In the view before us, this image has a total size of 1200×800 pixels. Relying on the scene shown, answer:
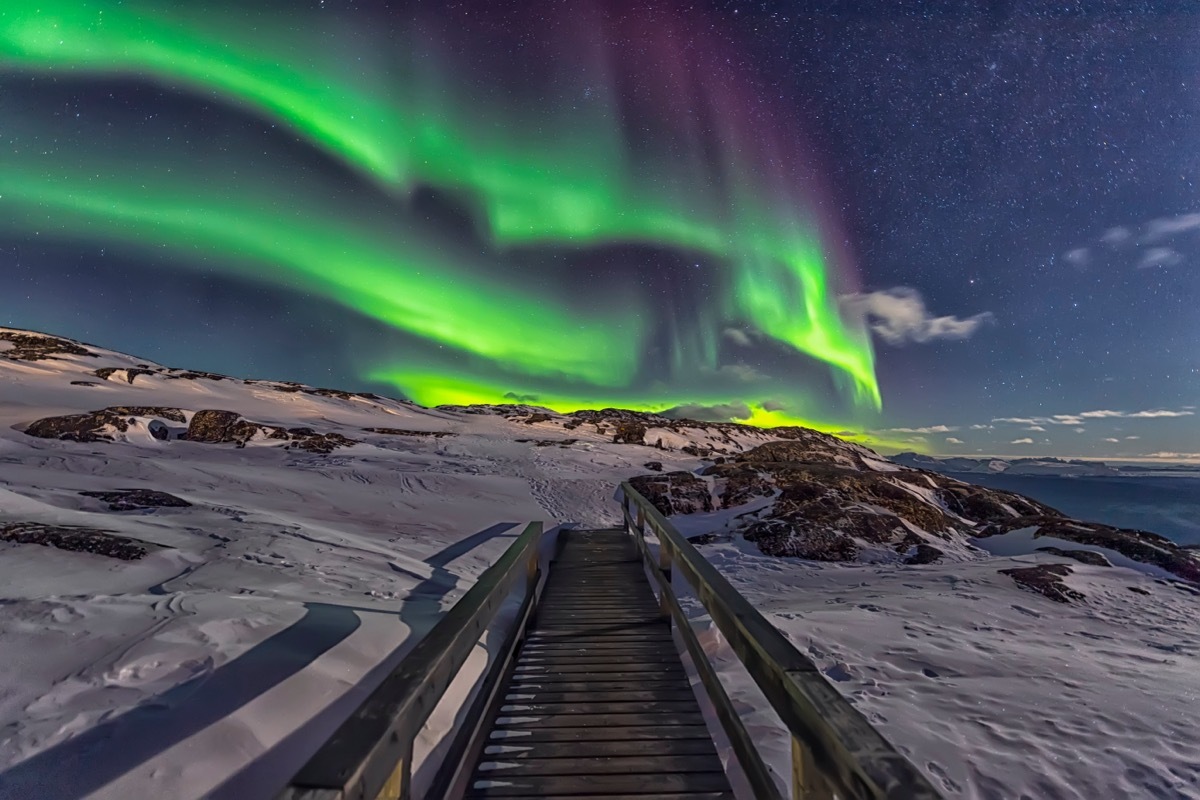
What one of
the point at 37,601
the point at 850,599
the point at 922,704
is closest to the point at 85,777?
the point at 37,601

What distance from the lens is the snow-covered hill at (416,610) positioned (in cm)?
281

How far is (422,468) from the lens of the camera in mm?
18547

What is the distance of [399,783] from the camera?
1.64m

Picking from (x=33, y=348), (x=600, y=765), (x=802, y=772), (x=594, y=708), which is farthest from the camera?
(x=33, y=348)

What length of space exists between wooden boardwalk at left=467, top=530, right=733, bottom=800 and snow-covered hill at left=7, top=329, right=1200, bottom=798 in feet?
2.85

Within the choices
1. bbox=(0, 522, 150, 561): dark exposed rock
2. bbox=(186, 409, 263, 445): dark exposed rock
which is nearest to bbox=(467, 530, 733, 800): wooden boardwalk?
bbox=(0, 522, 150, 561): dark exposed rock

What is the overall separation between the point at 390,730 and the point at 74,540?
598 centimetres

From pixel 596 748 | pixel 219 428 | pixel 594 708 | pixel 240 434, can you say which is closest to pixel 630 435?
pixel 240 434

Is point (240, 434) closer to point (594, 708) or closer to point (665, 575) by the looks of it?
point (665, 575)

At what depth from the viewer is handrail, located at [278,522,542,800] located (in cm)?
119

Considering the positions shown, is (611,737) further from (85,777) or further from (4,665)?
(4,665)

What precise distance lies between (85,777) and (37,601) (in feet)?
7.76

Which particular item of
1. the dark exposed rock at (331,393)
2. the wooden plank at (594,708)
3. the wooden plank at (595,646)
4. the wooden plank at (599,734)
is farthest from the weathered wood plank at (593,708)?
the dark exposed rock at (331,393)

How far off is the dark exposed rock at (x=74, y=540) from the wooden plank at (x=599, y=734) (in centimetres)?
438
